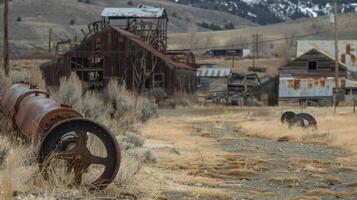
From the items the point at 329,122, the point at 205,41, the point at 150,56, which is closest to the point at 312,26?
the point at 205,41

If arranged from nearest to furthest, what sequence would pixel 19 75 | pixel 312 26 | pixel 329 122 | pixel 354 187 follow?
pixel 354 187
pixel 19 75
pixel 329 122
pixel 312 26

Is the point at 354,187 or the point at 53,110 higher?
the point at 53,110

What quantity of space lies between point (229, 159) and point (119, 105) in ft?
34.2

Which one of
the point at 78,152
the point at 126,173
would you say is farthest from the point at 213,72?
the point at 78,152

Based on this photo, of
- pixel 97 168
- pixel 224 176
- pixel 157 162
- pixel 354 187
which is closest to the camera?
pixel 97 168

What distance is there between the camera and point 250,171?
49.4 ft

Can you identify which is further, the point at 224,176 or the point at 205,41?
the point at 205,41

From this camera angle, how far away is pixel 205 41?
5812 inches

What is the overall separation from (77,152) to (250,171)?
6234 mm

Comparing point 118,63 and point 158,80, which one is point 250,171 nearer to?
point 118,63

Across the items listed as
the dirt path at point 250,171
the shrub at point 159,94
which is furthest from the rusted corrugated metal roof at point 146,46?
the dirt path at point 250,171

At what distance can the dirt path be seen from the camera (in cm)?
1186

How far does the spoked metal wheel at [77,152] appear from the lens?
31.5 feet

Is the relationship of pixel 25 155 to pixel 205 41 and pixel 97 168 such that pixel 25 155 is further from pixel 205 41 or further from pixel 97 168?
pixel 205 41
